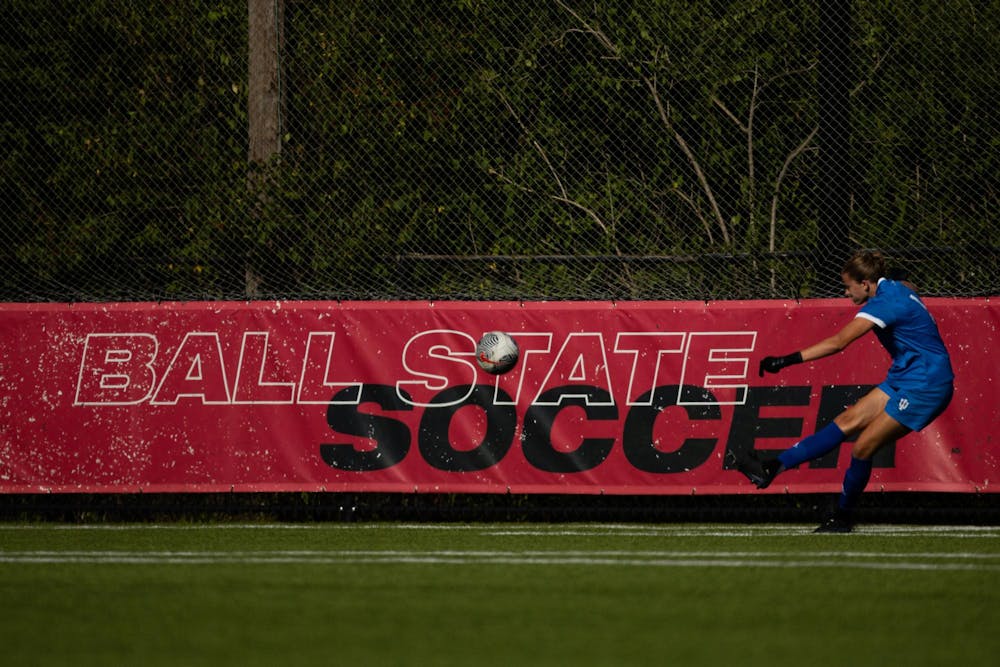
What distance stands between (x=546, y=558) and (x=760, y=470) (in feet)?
6.14

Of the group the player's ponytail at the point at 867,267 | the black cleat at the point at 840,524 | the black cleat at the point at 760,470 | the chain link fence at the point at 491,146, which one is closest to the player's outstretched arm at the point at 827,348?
the player's ponytail at the point at 867,267

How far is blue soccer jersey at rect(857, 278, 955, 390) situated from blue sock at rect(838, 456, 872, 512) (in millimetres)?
527

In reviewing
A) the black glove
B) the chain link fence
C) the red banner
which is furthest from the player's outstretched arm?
the chain link fence

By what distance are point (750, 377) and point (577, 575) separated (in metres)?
3.38

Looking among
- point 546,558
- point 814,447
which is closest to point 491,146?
point 814,447

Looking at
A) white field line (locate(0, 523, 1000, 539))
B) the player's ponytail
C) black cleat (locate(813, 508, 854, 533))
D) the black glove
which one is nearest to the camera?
the black glove

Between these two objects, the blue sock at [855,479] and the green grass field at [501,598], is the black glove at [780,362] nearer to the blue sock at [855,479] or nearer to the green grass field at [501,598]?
the blue sock at [855,479]

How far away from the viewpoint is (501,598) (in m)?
6.05

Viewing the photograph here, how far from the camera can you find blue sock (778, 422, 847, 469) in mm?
8555

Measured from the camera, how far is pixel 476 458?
9.81m

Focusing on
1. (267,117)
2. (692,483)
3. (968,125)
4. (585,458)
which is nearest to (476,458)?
(585,458)

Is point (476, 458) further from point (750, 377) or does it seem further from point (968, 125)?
point (968, 125)

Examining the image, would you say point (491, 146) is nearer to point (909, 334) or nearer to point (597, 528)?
point (597, 528)

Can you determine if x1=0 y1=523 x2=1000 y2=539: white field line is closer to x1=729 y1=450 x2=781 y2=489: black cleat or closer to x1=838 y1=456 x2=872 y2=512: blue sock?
x1=838 y1=456 x2=872 y2=512: blue sock
